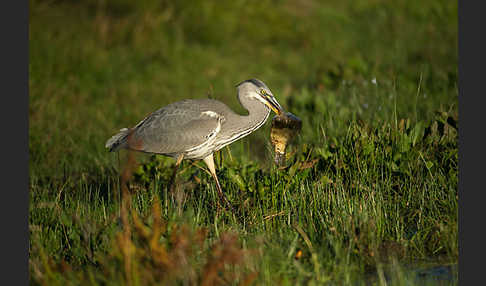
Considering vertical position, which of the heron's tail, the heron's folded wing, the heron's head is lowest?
the heron's tail

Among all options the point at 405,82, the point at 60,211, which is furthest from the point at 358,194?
the point at 405,82

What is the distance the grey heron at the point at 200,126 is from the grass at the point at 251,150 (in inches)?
12.8

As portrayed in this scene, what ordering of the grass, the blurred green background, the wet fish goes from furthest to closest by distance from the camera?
1. the blurred green background
2. the wet fish
3. the grass

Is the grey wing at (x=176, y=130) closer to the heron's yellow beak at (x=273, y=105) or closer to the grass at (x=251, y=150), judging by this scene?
the grass at (x=251, y=150)

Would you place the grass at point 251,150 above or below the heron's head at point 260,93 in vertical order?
below

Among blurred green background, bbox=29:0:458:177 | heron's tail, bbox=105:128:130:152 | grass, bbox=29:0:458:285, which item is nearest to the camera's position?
grass, bbox=29:0:458:285

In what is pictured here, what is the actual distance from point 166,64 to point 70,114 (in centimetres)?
279

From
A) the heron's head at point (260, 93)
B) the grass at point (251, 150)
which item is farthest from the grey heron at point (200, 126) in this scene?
the grass at point (251, 150)

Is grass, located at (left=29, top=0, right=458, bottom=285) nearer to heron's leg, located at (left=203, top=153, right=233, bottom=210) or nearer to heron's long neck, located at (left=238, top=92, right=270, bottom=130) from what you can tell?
heron's leg, located at (left=203, top=153, right=233, bottom=210)

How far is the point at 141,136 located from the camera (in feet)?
17.2

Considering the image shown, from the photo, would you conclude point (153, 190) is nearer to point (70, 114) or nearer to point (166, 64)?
point (70, 114)

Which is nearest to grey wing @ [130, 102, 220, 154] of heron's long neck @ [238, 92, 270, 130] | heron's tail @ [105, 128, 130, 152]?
heron's tail @ [105, 128, 130, 152]

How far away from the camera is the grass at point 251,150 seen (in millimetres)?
3715

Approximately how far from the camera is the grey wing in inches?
199
